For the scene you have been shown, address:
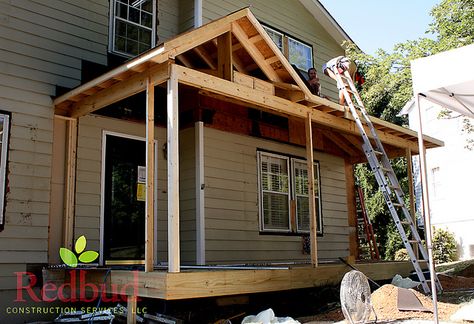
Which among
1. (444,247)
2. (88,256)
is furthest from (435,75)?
(444,247)

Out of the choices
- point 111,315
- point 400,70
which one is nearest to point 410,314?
point 111,315

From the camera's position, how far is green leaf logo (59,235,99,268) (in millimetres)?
6605

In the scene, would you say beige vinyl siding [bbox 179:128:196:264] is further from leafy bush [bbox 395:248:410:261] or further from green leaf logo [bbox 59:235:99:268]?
leafy bush [bbox 395:248:410:261]

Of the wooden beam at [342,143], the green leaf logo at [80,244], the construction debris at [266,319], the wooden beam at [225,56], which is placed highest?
the wooden beam at [225,56]

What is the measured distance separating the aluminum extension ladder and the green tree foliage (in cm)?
504

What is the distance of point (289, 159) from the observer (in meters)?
9.94

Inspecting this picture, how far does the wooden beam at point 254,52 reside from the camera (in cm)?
656

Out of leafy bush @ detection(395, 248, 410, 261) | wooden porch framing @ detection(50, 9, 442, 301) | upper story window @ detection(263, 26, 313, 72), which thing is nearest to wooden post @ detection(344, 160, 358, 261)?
upper story window @ detection(263, 26, 313, 72)

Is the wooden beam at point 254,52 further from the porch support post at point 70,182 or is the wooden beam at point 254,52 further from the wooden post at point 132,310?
the wooden post at point 132,310

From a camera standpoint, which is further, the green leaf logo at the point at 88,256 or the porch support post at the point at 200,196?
the porch support post at the point at 200,196

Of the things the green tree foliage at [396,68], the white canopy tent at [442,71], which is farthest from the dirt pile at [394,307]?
the green tree foliage at [396,68]

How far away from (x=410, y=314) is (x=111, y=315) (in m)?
3.58

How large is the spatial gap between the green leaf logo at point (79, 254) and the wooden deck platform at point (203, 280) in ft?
0.68

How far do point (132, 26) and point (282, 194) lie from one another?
13.9ft
